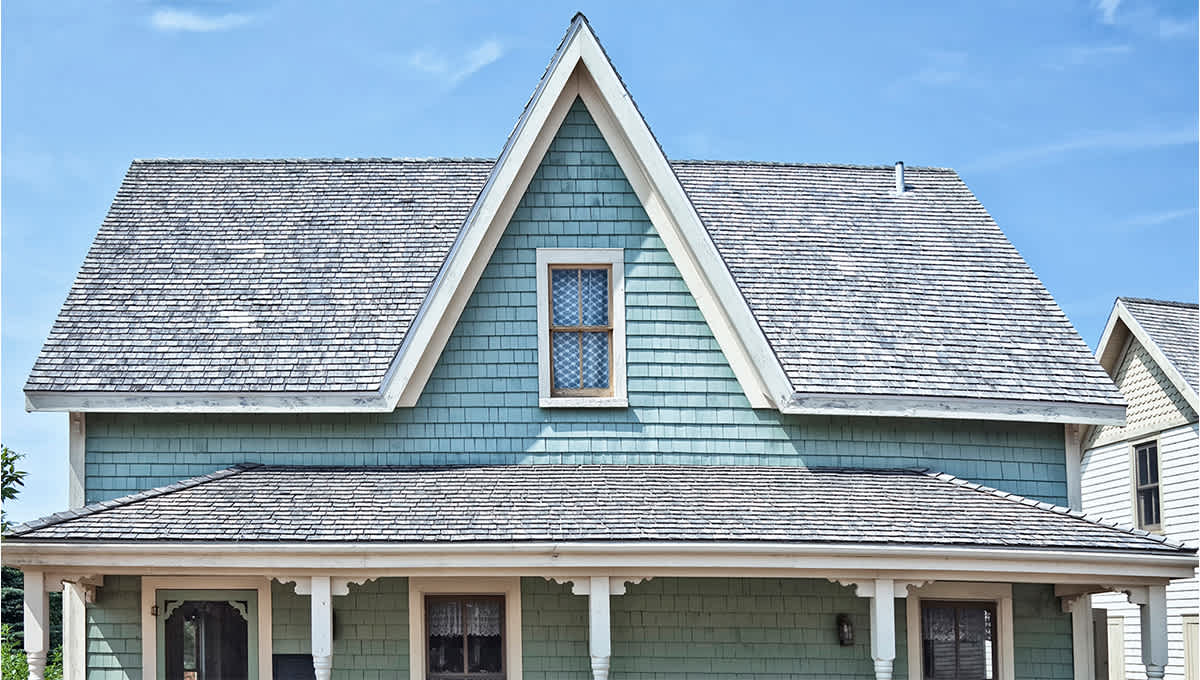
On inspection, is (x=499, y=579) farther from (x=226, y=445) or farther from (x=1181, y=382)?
(x=1181, y=382)

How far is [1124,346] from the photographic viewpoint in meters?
23.7

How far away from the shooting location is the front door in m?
13.7

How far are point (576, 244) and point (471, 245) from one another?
1272 mm

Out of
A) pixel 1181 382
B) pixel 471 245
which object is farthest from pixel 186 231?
pixel 1181 382

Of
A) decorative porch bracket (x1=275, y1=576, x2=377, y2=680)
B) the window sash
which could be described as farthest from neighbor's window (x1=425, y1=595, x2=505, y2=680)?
the window sash

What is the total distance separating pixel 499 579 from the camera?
13.6 meters

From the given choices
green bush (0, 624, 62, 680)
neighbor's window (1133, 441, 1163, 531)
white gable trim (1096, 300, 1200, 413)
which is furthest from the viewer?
neighbor's window (1133, 441, 1163, 531)

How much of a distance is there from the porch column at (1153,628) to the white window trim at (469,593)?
5.96 m

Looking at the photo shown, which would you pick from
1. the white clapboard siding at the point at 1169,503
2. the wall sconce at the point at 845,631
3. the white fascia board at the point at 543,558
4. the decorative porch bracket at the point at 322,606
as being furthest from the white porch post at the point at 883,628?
the white clapboard siding at the point at 1169,503

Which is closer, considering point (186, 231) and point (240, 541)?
point (240, 541)

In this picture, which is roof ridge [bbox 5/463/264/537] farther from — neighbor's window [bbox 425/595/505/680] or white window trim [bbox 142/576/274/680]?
neighbor's window [bbox 425/595/505/680]

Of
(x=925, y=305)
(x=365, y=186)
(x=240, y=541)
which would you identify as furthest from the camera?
(x=365, y=186)

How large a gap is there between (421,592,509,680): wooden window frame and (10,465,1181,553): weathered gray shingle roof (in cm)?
114

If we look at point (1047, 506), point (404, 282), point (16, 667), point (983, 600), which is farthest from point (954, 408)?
point (16, 667)
